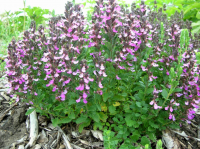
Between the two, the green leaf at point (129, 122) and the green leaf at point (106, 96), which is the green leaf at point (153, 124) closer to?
the green leaf at point (129, 122)

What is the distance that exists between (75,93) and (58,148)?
104 cm

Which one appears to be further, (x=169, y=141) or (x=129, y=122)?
(x=169, y=141)

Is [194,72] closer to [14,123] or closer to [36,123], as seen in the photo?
[36,123]

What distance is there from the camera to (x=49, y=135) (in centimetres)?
296

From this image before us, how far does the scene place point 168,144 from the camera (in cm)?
272

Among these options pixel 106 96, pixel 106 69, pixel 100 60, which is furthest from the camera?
pixel 106 69

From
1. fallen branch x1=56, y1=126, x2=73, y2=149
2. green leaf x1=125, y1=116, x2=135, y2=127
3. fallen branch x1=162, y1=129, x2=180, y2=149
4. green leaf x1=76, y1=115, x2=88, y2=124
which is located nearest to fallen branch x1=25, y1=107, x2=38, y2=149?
fallen branch x1=56, y1=126, x2=73, y2=149

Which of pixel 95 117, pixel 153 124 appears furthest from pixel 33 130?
pixel 153 124

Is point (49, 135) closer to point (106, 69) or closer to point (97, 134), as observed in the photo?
point (97, 134)

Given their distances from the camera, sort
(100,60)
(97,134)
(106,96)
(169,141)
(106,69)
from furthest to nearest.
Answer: (97,134) < (169,141) < (106,69) < (106,96) < (100,60)

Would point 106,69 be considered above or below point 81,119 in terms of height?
above

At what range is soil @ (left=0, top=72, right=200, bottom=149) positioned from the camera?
9.16ft

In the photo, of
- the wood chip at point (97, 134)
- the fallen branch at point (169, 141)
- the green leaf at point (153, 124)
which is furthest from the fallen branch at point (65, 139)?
the fallen branch at point (169, 141)

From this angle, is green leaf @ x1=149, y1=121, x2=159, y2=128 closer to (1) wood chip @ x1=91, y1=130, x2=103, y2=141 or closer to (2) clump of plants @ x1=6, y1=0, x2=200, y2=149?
(2) clump of plants @ x1=6, y1=0, x2=200, y2=149
